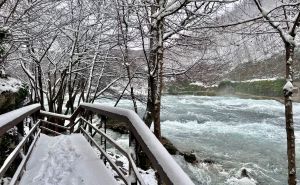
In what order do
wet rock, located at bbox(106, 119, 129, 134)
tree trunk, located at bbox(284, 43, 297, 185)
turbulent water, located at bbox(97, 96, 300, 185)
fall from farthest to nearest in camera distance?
wet rock, located at bbox(106, 119, 129, 134), turbulent water, located at bbox(97, 96, 300, 185), tree trunk, located at bbox(284, 43, 297, 185)

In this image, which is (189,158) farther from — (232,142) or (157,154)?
(157,154)

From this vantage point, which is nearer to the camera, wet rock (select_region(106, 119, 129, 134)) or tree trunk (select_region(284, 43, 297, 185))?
tree trunk (select_region(284, 43, 297, 185))

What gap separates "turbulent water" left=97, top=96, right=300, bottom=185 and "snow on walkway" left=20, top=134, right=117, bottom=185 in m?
6.76

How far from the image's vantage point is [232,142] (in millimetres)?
18156

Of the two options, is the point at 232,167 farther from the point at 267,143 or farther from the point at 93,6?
the point at 93,6

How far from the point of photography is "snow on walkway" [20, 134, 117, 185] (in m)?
4.33

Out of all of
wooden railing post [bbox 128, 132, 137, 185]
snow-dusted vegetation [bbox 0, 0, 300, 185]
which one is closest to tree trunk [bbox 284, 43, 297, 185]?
snow-dusted vegetation [bbox 0, 0, 300, 185]

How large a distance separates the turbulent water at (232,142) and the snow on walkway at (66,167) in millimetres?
6755

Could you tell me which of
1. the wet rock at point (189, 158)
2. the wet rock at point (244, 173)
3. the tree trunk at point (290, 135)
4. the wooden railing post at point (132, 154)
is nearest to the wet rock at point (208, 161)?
the wet rock at point (189, 158)

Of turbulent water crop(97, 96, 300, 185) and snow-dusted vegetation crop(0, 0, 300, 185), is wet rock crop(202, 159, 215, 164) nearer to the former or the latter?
turbulent water crop(97, 96, 300, 185)

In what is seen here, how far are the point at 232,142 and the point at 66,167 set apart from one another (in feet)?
47.0

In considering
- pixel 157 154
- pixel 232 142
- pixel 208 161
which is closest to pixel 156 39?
pixel 208 161

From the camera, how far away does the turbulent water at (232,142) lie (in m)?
12.9

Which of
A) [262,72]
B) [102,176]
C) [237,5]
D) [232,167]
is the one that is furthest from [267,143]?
[262,72]
